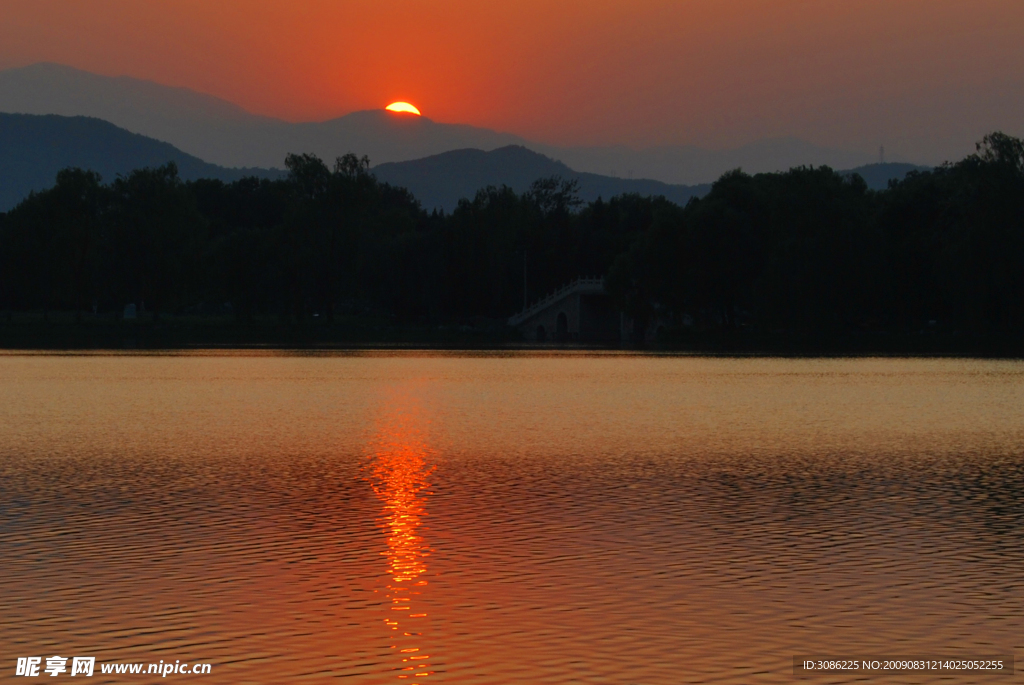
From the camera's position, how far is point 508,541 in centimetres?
2066

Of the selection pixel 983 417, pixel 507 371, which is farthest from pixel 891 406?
pixel 507 371

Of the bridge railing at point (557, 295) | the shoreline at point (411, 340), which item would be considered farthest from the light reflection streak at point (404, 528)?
the bridge railing at point (557, 295)

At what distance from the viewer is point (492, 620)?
15312mm

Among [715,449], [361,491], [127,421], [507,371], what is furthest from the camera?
[507,371]

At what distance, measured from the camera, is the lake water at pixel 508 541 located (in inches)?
556

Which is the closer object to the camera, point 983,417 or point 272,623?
point 272,623

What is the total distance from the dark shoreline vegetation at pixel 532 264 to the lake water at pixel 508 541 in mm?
63564

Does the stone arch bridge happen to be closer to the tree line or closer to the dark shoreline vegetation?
the dark shoreline vegetation

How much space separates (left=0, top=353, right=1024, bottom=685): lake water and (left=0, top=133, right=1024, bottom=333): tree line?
63506mm

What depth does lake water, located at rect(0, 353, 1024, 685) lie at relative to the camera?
14133mm

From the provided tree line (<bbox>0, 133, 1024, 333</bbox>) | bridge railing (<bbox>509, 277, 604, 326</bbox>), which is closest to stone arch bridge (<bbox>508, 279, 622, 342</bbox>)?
bridge railing (<bbox>509, 277, 604, 326</bbox>)

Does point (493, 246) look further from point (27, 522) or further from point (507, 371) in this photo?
point (27, 522)

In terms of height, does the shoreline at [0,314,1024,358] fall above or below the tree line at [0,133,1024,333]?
below

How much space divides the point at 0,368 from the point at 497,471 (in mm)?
53930
